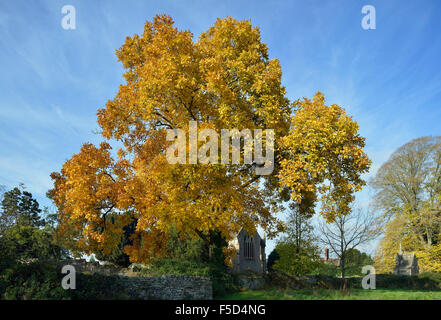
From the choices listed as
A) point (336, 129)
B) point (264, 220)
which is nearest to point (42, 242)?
point (264, 220)

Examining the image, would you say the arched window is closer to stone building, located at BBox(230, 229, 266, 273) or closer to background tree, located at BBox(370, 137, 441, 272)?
stone building, located at BBox(230, 229, 266, 273)

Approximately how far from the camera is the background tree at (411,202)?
98.3 ft

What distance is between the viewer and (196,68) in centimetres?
1688

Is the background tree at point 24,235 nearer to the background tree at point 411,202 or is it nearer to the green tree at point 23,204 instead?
the green tree at point 23,204

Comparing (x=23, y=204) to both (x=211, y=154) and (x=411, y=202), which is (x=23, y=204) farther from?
(x=411, y=202)

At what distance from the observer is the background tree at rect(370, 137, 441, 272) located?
30.0 metres

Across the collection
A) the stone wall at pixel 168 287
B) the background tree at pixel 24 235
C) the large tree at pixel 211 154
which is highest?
the large tree at pixel 211 154

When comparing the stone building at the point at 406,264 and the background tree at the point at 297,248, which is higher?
the background tree at the point at 297,248

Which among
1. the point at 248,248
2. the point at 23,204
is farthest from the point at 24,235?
the point at 248,248

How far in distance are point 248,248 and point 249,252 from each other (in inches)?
18.5

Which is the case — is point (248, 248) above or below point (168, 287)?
below

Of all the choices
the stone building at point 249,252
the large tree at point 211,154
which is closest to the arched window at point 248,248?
the stone building at point 249,252

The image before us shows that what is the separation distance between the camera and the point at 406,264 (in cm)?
3117

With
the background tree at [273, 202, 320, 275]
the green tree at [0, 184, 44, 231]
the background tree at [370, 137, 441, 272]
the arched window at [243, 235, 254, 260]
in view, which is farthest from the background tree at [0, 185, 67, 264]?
the background tree at [370, 137, 441, 272]
